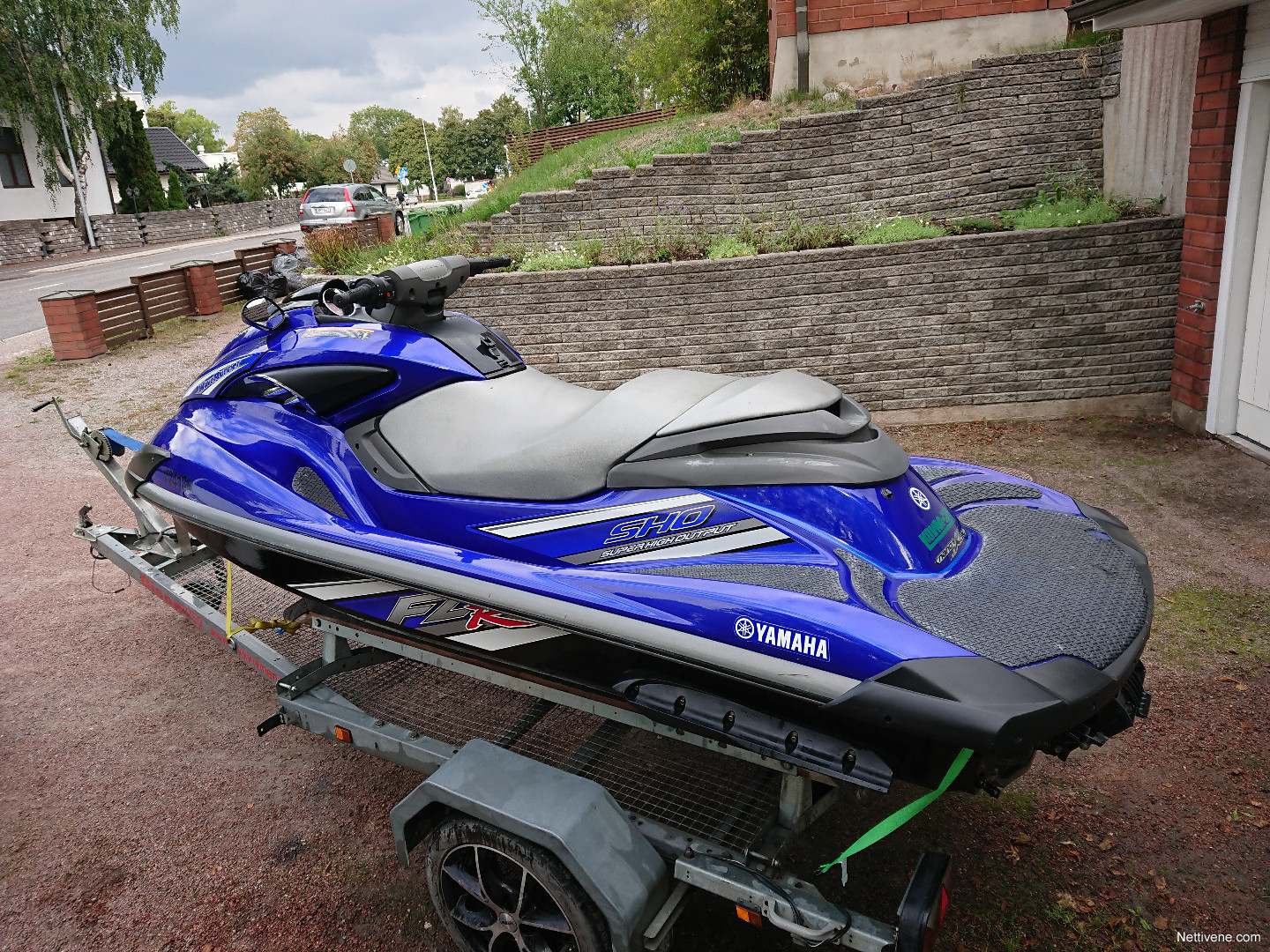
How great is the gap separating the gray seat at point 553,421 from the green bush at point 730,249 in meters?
4.75

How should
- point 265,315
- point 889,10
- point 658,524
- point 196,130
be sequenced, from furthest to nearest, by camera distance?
point 196,130 → point 889,10 → point 265,315 → point 658,524

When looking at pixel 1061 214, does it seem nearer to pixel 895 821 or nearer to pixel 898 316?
pixel 898 316

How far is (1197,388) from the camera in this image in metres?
6.33

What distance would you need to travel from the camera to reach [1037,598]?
2.34m

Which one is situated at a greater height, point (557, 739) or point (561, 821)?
point (561, 821)

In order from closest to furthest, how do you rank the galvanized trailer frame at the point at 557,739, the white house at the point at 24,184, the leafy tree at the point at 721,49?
the galvanized trailer frame at the point at 557,739 → the leafy tree at the point at 721,49 → the white house at the point at 24,184

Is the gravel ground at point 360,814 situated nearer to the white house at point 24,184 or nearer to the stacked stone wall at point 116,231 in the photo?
the stacked stone wall at point 116,231

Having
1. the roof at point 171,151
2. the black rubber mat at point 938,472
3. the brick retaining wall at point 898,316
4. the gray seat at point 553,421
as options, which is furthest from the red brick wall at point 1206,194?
the roof at point 171,151

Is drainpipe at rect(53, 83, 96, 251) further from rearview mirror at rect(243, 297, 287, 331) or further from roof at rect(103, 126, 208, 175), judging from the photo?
rearview mirror at rect(243, 297, 287, 331)

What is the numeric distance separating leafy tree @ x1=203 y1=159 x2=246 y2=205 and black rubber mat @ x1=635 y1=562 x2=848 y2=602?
54014 mm

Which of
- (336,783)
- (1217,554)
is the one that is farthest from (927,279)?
(336,783)

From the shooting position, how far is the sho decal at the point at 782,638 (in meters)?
2.06

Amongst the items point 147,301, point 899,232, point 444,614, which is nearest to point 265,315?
point 444,614

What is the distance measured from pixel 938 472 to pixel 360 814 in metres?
2.56
